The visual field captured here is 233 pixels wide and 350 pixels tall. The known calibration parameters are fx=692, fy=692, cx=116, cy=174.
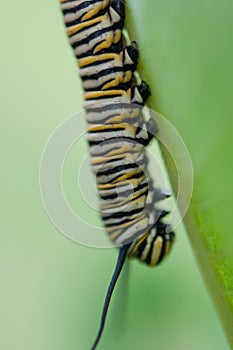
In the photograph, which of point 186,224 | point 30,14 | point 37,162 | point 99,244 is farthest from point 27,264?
point 186,224

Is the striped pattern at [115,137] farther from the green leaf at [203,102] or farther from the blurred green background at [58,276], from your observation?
the green leaf at [203,102]

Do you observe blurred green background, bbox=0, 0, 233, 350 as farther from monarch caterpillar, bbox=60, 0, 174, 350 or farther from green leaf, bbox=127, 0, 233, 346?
green leaf, bbox=127, 0, 233, 346

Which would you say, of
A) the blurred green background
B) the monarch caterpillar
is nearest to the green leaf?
the monarch caterpillar

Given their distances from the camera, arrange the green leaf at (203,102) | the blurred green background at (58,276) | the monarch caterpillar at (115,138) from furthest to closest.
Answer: the blurred green background at (58,276)
the monarch caterpillar at (115,138)
the green leaf at (203,102)

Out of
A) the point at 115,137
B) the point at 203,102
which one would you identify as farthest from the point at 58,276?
the point at 203,102

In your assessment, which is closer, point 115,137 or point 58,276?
point 115,137

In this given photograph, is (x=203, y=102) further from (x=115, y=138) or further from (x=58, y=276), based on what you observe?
(x=58, y=276)

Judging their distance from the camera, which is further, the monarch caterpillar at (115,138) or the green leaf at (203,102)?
the monarch caterpillar at (115,138)

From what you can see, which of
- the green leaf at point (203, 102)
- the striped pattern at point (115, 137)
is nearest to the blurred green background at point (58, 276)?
the striped pattern at point (115, 137)

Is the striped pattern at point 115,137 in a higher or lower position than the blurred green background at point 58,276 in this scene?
higher

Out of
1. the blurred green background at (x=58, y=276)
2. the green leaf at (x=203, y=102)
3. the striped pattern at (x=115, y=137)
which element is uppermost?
the green leaf at (x=203, y=102)
